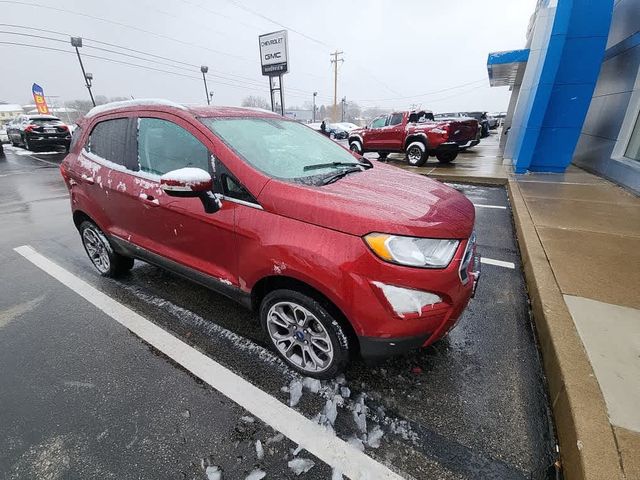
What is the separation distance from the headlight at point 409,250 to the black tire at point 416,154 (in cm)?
926

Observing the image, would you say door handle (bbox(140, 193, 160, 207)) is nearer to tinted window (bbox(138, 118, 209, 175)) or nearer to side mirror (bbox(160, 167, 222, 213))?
tinted window (bbox(138, 118, 209, 175))

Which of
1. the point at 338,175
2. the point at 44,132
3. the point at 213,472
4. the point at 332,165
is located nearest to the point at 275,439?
the point at 213,472

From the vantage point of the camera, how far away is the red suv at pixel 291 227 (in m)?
1.76

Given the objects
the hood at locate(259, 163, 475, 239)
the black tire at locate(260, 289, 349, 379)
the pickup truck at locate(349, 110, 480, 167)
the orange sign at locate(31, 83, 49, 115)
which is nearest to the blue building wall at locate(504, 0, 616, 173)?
the pickup truck at locate(349, 110, 480, 167)

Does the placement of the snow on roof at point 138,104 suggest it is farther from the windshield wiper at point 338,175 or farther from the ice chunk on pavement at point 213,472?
the ice chunk on pavement at point 213,472

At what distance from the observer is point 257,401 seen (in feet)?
6.63

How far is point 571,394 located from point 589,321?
0.91 m

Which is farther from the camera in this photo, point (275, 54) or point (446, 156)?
point (275, 54)

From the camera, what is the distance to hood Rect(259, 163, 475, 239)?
1774 millimetres

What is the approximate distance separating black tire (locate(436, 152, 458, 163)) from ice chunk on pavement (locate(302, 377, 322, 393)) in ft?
31.6

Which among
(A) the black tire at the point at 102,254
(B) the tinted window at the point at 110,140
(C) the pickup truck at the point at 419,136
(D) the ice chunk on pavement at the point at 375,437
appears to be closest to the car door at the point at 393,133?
(C) the pickup truck at the point at 419,136

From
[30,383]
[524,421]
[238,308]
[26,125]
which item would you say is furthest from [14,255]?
[26,125]

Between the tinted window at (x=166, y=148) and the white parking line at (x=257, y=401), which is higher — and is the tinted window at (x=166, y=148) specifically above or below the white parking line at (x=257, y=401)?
above

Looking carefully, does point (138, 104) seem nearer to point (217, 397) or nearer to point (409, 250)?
point (217, 397)
